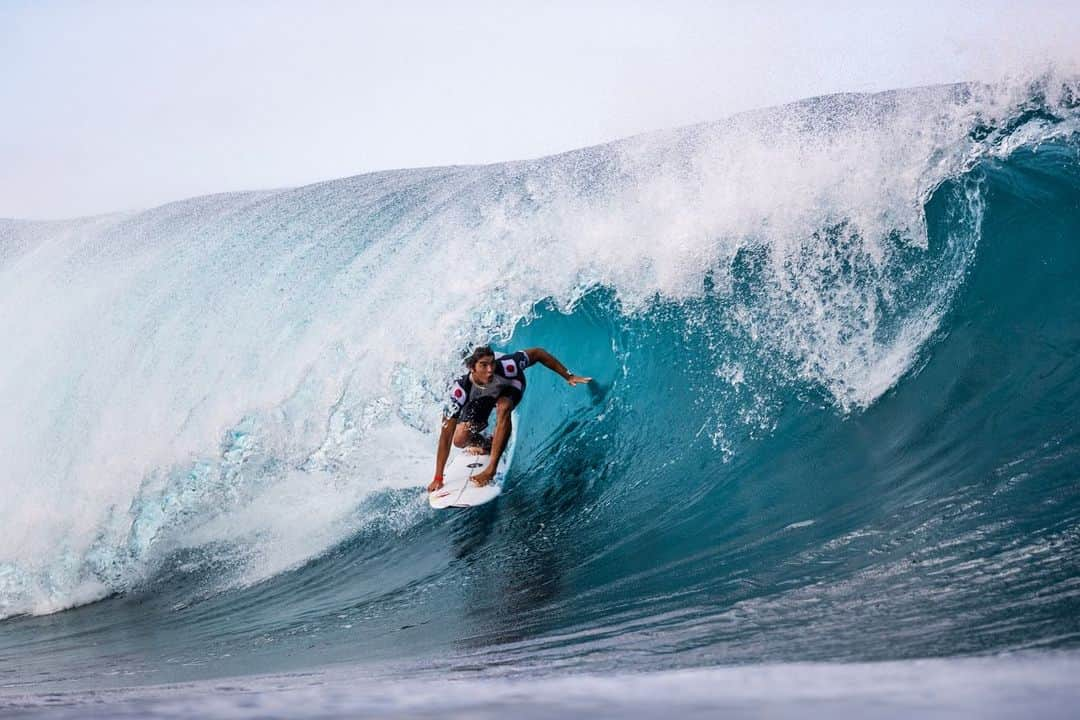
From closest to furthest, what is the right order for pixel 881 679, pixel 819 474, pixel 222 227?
1. pixel 881 679
2. pixel 819 474
3. pixel 222 227

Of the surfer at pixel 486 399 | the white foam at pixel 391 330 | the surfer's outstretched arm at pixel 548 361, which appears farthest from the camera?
the white foam at pixel 391 330

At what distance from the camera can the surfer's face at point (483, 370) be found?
6035 mm

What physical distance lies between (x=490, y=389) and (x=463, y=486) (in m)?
0.69

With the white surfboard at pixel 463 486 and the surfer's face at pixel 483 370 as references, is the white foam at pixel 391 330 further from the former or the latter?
the surfer's face at pixel 483 370

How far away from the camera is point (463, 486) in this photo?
20.6 feet

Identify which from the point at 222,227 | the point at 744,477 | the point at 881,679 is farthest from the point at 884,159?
the point at 222,227

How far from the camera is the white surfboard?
6129 mm

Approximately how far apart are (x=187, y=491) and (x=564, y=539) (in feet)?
11.4

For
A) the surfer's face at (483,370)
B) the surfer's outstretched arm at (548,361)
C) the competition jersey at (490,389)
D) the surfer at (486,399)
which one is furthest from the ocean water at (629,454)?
the surfer's face at (483,370)

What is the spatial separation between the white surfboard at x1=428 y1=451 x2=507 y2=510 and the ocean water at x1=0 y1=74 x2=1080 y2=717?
139mm

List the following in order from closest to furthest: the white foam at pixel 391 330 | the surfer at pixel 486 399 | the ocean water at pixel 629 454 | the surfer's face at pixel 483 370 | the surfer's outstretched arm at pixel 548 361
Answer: the ocean water at pixel 629 454 < the surfer's face at pixel 483 370 < the surfer at pixel 486 399 < the surfer's outstretched arm at pixel 548 361 < the white foam at pixel 391 330

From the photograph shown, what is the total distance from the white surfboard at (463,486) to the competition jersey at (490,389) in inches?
14.4

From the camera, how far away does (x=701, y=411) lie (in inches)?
249

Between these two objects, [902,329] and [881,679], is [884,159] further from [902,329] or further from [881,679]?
[881,679]
